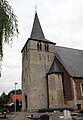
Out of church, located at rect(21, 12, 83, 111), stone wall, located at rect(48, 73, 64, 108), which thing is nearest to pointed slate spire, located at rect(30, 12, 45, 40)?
church, located at rect(21, 12, 83, 111)

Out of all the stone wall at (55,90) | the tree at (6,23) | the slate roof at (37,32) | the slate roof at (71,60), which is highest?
the slate roof at (37,32)

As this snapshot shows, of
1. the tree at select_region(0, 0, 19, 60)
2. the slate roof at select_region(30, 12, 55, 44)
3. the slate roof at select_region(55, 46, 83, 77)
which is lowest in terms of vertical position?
the tree at select_region(0, 0, 19, 60)

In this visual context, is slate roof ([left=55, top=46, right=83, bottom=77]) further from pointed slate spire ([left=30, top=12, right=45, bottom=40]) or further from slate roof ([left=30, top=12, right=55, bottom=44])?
pointed slate spire ([left=30, top=12, right=45, bottom=40])

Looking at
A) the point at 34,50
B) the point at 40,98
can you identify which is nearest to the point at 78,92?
the point at 40,98

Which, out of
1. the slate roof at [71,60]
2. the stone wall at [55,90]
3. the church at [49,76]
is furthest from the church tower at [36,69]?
the slate roof at [71,60]

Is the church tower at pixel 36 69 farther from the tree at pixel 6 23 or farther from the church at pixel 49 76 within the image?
the tree at pixel 6 23

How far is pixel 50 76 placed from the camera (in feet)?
104

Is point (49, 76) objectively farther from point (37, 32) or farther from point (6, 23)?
point (6, 23)

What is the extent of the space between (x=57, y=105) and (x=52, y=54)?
36.4 ft

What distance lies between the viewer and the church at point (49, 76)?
98.6 ft

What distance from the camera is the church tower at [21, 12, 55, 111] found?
3115cm

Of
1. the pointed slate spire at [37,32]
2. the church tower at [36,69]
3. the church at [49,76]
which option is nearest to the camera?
the church at [49,76]

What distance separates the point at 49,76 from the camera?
31906mm

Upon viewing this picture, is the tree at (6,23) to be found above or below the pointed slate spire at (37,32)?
below
